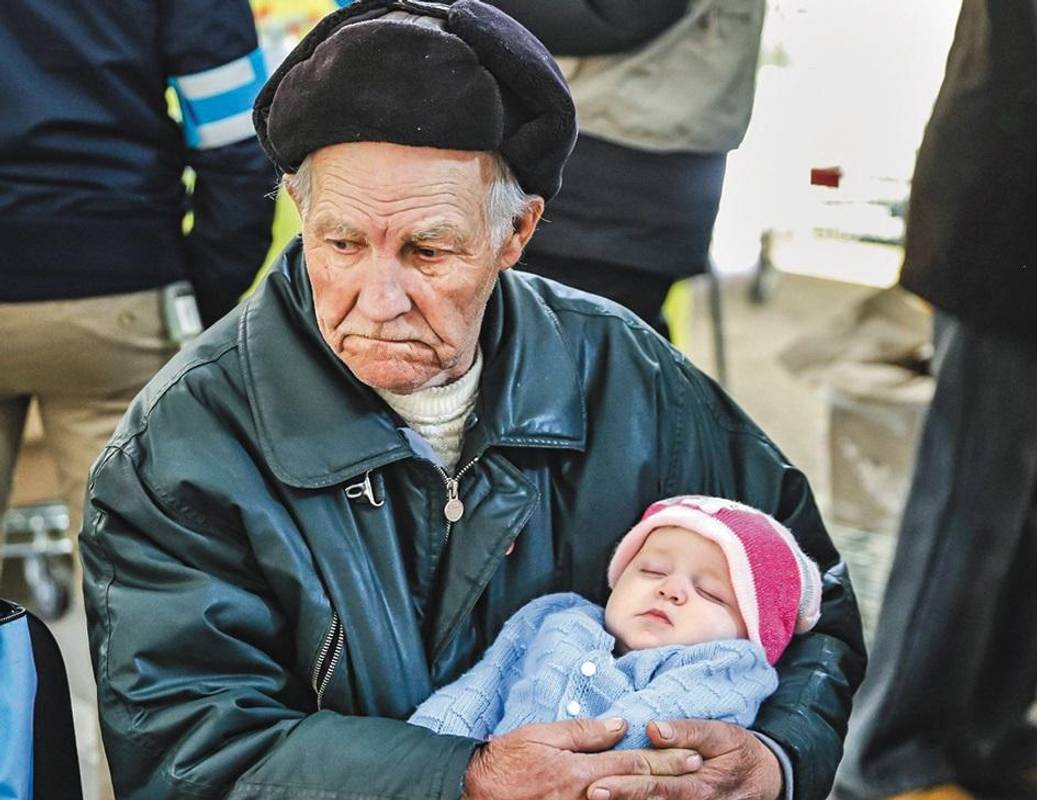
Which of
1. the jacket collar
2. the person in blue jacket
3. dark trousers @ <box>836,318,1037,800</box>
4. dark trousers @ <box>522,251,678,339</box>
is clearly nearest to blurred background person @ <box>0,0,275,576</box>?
dark trousers @ <box>522,251,678,339</box>

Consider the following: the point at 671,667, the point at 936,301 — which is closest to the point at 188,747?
the point at 671,667

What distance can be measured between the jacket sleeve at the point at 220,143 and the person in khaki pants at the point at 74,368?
0.14 m

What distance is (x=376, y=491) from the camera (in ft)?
5.33

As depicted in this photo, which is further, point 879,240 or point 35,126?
point 879,240

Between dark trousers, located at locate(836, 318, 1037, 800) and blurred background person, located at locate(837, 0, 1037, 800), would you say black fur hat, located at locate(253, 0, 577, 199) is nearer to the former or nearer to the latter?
blurred background person, located at locate(837, 0, 1037, 800)

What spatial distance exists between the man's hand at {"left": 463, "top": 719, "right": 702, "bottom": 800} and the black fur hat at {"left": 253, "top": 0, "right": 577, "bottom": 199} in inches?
26.0

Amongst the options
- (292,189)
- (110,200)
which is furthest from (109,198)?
(292,189)

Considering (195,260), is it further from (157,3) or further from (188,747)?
(188,747)

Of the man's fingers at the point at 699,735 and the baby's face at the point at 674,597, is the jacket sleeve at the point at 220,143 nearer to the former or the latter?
the baby's face at the point at 674,597

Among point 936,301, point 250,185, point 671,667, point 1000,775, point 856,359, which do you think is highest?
point 250,185

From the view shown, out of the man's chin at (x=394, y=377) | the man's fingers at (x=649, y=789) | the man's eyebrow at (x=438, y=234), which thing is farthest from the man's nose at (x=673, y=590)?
the man's eyebrow at (x=438, y=234)

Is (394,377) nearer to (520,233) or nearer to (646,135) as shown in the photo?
(520,233)

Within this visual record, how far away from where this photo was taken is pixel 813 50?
2.50 m

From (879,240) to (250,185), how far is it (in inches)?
64.1
